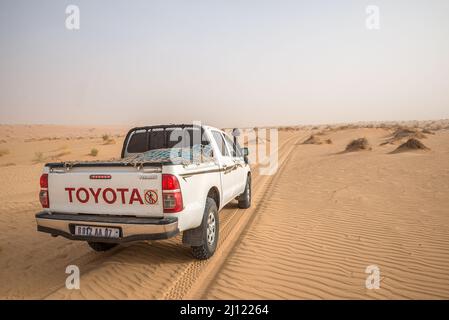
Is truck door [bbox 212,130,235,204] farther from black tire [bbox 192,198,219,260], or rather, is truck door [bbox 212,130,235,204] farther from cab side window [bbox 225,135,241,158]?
black tire [bbox 192,198,219,260]

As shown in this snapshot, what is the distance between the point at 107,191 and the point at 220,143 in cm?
277

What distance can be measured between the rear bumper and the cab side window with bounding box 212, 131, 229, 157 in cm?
252

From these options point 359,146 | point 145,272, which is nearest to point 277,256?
point 145,272

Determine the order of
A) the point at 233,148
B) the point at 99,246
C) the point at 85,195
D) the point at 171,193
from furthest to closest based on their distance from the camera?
the point at 233,148
the point at 99,246
the point at 85,195
the point at 171,193

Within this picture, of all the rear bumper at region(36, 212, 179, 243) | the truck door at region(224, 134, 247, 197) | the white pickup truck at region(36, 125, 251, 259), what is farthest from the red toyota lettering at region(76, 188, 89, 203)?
the truck door at region(224, 134, 247, 197)

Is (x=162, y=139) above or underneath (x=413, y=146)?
above

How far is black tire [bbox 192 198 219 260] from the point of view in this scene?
447cm

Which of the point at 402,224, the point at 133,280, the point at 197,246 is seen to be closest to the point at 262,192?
the point at 402,224

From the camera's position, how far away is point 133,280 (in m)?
4.19

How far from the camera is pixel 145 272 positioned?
4406 mm

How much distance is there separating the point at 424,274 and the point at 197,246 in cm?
320

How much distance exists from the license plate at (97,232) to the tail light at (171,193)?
704 mm

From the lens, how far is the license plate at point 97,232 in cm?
384

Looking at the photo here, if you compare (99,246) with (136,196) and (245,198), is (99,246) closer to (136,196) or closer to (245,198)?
(136,196)
